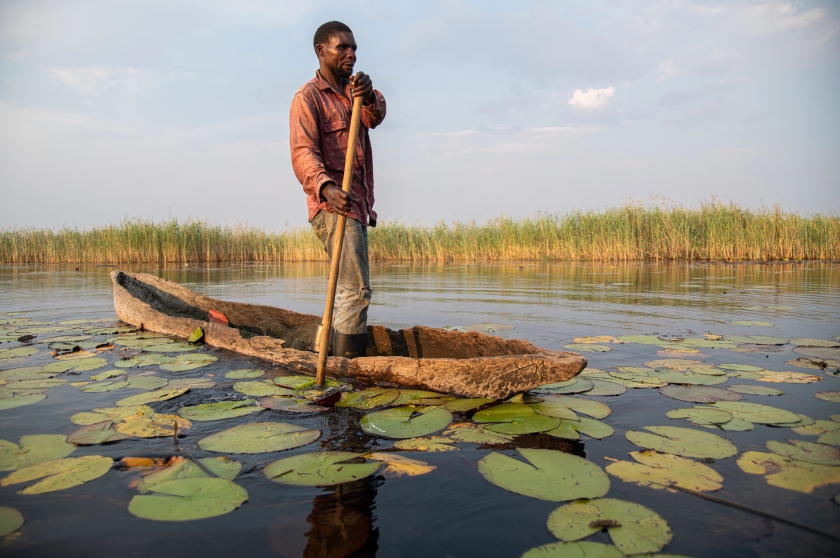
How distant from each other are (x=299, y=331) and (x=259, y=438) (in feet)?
8.21

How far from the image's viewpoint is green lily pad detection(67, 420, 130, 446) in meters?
2.04

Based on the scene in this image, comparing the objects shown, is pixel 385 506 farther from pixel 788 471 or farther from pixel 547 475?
pixel 788 471

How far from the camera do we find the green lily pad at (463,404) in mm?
2408

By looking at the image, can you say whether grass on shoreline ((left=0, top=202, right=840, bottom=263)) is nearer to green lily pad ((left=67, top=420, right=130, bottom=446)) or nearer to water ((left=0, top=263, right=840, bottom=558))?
water ((left=0, top=263, right=840, bottom=558))

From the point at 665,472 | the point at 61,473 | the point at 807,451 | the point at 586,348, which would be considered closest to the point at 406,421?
the point at 665,472

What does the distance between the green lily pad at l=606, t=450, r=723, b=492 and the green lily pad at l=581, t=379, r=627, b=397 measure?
2.69 ft

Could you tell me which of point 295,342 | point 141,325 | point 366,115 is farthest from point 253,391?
point 141,325

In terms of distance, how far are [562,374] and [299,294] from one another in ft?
20.4

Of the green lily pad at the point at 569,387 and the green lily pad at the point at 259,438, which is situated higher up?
the green lily pad at the point at 259,438

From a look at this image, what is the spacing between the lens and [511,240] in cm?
1761

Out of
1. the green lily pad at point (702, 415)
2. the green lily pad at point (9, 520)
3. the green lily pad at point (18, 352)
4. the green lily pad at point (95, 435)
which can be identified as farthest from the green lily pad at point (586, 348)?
the green lily pad at point (18, 352)

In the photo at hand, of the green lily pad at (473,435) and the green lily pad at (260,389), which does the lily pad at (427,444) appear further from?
the green lily pad at (260,389)

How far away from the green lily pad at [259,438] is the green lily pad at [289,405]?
23 centimetres

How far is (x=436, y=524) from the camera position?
148 cm
